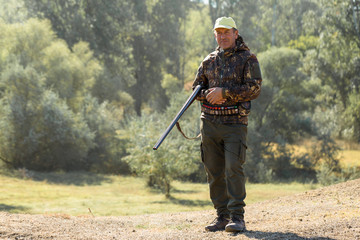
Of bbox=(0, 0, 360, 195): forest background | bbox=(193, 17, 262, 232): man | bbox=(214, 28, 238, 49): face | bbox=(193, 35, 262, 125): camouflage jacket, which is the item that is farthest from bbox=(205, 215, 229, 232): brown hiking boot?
Result: bbox=(0, 0, 360, 195): forest background

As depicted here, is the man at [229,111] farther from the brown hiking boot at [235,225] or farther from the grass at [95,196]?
the grass at [95,196]

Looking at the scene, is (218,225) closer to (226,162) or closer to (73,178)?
(226,162)

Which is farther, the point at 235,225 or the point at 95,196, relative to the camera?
the point at 95,196

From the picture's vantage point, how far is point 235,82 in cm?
498

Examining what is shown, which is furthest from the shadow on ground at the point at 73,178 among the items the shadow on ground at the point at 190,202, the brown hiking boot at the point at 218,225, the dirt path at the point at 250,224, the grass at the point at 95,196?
the brown hiking boot at the point at 218,225

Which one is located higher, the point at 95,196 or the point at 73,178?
the point at 73,178

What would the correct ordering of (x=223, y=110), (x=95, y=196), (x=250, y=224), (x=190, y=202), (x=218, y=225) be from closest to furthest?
(x=223, y=110), (x=218, y=225), (x=250, y=224), (x=190, y=202), (x=95, y=196)

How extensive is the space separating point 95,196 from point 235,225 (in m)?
12.5

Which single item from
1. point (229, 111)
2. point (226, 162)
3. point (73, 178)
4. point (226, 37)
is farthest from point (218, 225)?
point (73, 178)

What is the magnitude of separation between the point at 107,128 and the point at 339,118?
15703mm

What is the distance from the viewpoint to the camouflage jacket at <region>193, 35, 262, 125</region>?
15.9 feet

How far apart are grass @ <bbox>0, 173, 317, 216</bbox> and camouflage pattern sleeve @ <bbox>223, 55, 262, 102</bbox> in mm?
7319

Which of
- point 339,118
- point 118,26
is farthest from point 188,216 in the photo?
point 118,26

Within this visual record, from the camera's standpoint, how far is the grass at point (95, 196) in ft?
42.1
